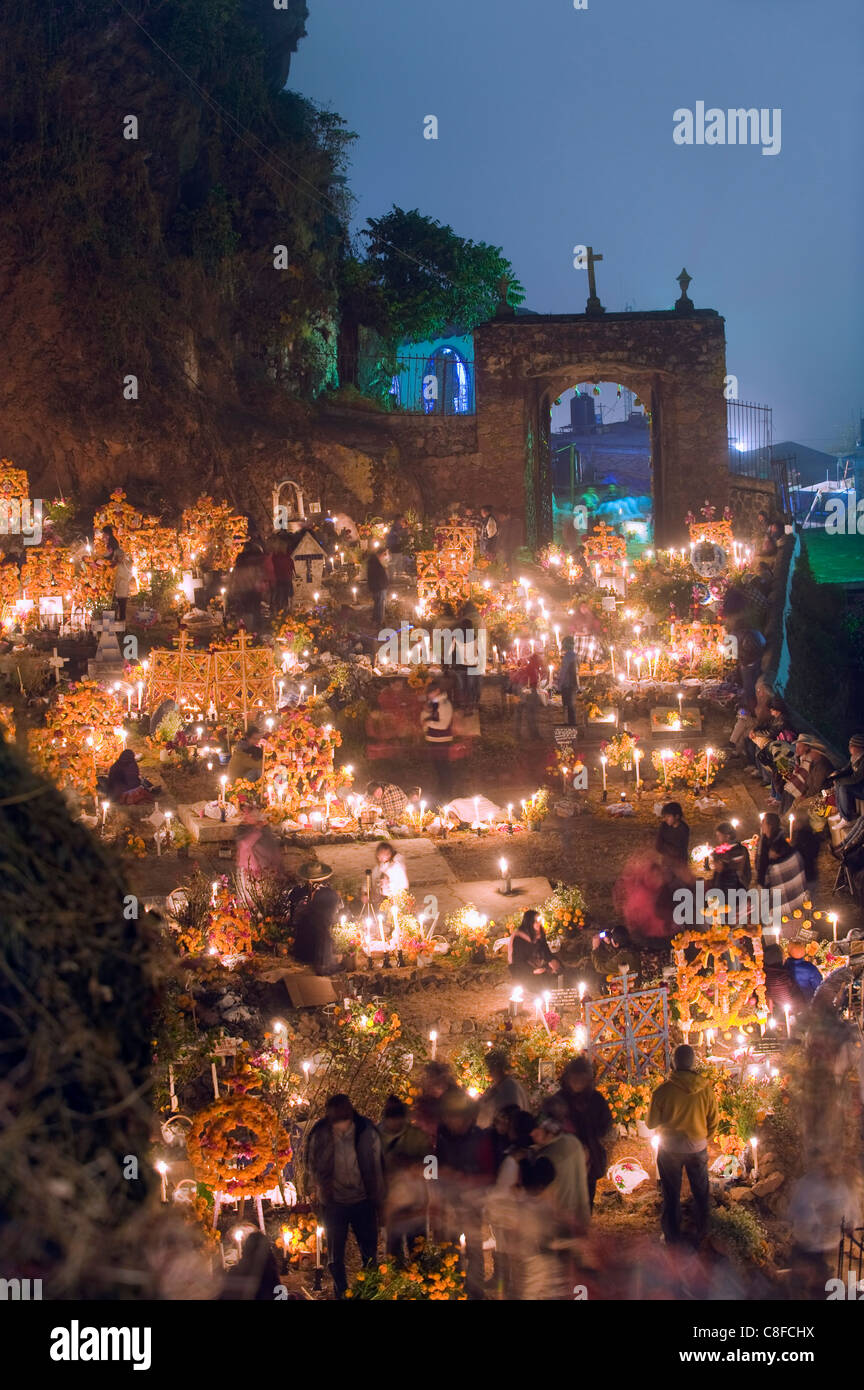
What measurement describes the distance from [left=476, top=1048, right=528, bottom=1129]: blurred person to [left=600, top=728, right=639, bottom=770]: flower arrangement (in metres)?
8.66

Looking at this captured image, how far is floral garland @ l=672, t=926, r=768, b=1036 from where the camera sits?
9633 millimetres

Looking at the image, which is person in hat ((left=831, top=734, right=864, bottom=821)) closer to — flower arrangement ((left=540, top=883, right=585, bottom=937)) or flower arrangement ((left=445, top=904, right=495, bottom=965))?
flower arrangement ((left=540, top=883, right=585, bottom=937))

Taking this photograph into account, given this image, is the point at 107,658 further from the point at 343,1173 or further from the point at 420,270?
the point at 420,270

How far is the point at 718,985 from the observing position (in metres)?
9.66

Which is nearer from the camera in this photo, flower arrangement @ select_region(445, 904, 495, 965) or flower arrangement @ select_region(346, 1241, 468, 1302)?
flower arrangement @ select_region(346, 1241, 468, 1302)

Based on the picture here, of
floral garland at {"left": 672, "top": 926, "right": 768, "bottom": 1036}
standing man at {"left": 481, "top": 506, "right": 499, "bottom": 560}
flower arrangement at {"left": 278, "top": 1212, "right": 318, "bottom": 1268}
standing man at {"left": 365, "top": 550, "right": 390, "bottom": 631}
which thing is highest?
standing man at {"left": 481, "top": 506, "right": 499, "bottom": 560}

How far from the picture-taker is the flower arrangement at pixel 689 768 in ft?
52.7

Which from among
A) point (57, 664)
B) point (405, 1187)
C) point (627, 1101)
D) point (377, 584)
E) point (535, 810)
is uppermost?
point (377, 584)

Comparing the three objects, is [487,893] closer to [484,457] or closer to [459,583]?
[459,583]

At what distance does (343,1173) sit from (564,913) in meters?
5.05

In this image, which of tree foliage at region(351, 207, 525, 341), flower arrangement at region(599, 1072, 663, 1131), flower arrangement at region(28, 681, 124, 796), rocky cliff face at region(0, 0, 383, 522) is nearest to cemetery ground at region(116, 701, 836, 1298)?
flower arrangement at region(599, 1072, 663, 1131)

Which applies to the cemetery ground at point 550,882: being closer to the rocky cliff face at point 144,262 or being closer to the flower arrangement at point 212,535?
the flower arrangement at point 212,535

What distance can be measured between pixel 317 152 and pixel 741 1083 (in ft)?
84.9

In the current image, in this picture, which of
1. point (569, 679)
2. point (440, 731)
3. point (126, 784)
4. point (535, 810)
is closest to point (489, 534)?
point (569, 679)
